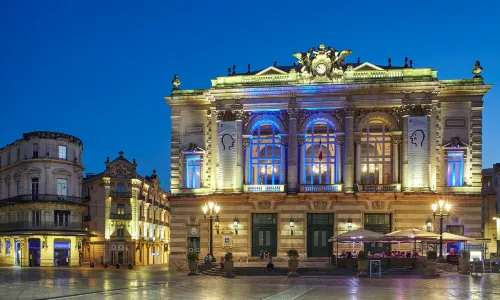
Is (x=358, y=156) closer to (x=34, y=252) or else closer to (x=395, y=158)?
(x=395, y=158)

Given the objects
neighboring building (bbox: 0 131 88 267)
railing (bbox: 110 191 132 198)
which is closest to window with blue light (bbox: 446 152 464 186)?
neighboring building (bbox: 0 131 88 267)

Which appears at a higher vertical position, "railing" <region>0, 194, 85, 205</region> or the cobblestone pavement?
"railing" <region>0, 194, 85, 205</region>

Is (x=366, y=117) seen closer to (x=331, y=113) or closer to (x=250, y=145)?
(x=331, y=113)

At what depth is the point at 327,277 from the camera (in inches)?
1772

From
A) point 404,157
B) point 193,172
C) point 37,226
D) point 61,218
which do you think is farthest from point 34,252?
point 404,157

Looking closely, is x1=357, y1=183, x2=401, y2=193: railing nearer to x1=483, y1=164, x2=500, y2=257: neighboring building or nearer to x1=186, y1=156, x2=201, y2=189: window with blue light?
x1=186, y1=156, x2=201, y2=189: window with blue light

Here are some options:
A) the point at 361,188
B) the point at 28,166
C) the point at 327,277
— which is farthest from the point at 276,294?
the point at 28,166

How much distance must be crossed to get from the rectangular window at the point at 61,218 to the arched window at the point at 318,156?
125 feet

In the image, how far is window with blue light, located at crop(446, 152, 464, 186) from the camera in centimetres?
5666

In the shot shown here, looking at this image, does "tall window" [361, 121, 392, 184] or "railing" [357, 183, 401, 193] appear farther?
"tall window" [361, 121, 392, 184]

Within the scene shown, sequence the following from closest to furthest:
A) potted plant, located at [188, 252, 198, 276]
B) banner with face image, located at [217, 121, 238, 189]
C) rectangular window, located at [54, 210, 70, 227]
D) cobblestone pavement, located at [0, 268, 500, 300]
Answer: cobblestone pavement, located at [0, 268, 500, 300], potted plant, located at [188, 252, 198, 276], banner with face image, located at [217, 121, 238, 189], rectangular window, located at [54, 210, 70, 227]

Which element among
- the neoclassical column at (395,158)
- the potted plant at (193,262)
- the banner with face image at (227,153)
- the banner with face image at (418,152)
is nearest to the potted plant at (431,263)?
the banner with face image at (418,152)

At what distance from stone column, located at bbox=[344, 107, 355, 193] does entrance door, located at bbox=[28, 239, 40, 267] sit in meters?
41.9

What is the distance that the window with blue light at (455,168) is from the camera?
56656mm
